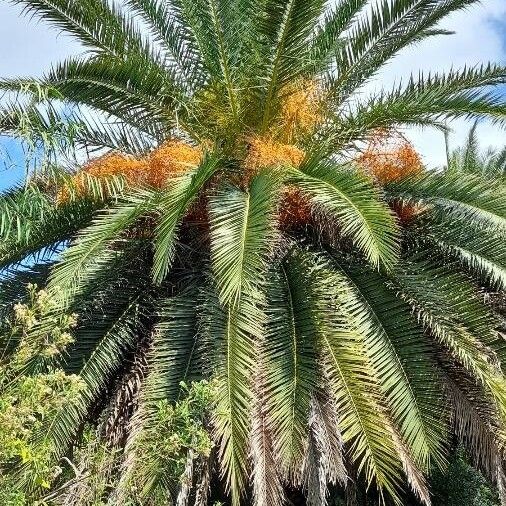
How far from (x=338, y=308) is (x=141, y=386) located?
1846 millimetres

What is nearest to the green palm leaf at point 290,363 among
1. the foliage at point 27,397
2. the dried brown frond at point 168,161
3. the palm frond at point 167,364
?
the palm frond at point 167,364

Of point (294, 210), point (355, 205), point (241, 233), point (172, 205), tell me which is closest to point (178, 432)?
point (241, 233)

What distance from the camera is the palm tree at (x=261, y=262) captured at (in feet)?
20.3

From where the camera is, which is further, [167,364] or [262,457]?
[167,364]

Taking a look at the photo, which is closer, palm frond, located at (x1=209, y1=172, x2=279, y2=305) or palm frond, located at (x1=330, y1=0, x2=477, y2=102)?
palm frond, located at (x1=209, y1=172, x2=279, y2=305)

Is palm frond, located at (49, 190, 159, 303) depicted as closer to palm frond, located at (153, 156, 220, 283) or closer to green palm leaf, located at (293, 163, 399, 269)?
palm frond, located at (153, 156, 220, 283)

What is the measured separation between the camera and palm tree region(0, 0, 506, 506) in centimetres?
619

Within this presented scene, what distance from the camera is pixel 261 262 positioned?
5.95 m

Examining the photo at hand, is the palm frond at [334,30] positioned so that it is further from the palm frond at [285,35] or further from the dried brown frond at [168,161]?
the dried brown frond at [168,161]

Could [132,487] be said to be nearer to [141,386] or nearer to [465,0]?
[141,386]

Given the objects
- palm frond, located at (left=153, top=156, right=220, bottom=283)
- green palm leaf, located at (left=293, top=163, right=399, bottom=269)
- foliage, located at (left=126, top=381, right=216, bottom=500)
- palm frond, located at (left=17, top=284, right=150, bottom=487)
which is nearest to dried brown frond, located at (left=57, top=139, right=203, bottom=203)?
palm frond, located at (left=153, top=156, right=220, bottom=283)

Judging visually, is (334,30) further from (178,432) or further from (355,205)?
(178,432)

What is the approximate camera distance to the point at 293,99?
774cm

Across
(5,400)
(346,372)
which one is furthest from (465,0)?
(5,400)
